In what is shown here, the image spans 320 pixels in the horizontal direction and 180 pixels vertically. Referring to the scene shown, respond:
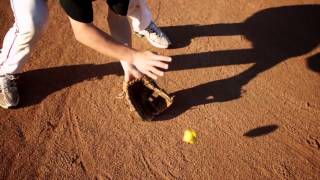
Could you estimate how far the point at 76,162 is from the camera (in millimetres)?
3113

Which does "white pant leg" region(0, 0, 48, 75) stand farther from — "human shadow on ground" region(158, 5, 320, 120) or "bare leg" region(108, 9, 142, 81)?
"human shadow on ground" region(158, 5, 320, 120)

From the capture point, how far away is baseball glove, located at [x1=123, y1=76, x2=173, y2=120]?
3.30 meters

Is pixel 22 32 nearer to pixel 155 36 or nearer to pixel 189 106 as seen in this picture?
pixel 155 36

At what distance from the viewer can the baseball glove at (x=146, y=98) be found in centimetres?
330

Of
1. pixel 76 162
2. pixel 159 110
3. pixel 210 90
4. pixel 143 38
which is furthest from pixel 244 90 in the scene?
pixel 76 162

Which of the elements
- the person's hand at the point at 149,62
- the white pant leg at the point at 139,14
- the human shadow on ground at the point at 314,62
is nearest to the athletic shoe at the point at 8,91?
the white pant leg at the point at 139,14

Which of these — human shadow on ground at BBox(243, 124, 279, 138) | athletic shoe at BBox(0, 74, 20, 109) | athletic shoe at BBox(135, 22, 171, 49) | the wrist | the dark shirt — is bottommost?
athletic shoe at BBox(0, 74, 20, 109)

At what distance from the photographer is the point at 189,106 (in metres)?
3.44

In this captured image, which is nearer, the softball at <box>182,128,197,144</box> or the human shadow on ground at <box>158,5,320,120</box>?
the softball at <box>182,128,197,144</box>

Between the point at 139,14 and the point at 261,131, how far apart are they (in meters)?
1.56

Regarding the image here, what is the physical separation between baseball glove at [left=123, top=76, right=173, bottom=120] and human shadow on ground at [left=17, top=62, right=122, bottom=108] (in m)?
0.37

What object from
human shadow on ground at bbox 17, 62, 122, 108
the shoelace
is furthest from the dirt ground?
the shoelace

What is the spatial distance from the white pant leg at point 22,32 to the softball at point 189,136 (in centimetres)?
151

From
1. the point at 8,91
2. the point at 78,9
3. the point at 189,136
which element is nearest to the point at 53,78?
the point at 8,91
